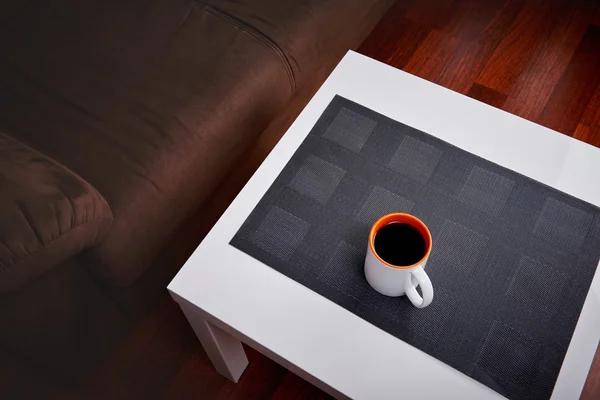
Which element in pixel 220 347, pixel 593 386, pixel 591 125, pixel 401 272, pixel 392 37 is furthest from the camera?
pixel 392 37

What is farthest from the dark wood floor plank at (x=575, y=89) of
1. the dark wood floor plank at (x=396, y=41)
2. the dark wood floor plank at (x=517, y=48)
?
the dark wood floor plank at (x=396, y=41)

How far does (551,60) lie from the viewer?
177cm

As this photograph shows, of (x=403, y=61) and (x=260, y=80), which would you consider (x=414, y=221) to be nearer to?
(x=260, y=80)

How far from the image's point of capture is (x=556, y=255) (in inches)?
36.7

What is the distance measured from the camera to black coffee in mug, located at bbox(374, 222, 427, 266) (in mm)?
846

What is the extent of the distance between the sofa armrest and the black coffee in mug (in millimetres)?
516

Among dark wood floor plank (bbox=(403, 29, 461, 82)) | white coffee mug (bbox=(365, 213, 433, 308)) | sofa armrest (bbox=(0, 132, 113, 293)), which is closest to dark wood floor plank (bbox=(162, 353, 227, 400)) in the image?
sofa armrest (bbox=(0, 132, 113, 293))

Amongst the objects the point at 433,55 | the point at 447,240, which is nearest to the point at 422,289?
the point at 447,240

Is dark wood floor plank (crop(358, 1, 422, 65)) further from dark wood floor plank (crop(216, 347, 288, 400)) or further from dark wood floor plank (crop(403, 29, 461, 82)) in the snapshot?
dark wood floor plank (crop(216, 347, 288, 400))

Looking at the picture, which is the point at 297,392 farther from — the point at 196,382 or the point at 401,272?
the point at 401,272

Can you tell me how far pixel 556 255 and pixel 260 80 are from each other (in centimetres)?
73

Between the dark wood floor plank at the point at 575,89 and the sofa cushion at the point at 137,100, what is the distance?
0.86 m

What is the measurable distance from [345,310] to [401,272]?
0.13 m

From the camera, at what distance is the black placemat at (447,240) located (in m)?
0.86
